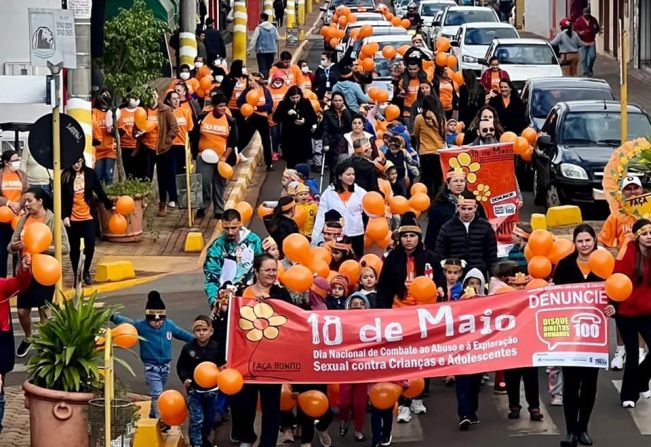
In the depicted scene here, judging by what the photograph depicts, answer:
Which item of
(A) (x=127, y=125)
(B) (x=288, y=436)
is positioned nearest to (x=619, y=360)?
(B) (x=288, y=436)

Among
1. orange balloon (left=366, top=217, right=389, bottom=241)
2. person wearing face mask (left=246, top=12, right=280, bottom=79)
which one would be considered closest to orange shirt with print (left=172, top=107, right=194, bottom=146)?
orange balloon (left=366, top=217, right=389, bottom=241)

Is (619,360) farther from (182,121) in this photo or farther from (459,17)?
(459,17)

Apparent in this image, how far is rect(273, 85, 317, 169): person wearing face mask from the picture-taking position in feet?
84.6

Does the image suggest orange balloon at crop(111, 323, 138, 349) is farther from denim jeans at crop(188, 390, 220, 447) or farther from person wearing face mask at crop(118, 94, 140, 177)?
person wearing face mask at crop(118, 94, 140, 177)

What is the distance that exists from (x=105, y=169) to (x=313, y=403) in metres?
10.4

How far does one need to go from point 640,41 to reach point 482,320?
102ft

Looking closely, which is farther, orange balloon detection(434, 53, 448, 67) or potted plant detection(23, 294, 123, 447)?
orange balloon detection(434, 53, 448, 67)

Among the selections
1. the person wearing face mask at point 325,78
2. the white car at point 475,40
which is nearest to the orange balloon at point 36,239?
the person wearing face mask at point 325,78

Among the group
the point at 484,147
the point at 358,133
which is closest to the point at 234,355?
the point at 484,147

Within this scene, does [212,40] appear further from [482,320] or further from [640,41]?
[482,320]

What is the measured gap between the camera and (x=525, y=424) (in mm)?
14219

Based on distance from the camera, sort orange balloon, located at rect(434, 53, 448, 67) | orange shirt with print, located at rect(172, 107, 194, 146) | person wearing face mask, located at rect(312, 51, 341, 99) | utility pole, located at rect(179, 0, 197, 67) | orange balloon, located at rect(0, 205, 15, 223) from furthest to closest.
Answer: utility pole, located at rect(179, 0, 197, 67) < orange balloon, located at rect(434, 53, 448, 67) < person wearing face mask, located at rect(312, 51, 341, 99) < orange shirt with print, located at rect(172, 107, 194, 146) < orange balloon, located at rect(0, 205, 15, 223)

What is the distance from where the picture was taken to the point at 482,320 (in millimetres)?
13578

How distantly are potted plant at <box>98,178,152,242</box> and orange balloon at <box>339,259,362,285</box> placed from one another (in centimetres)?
768
